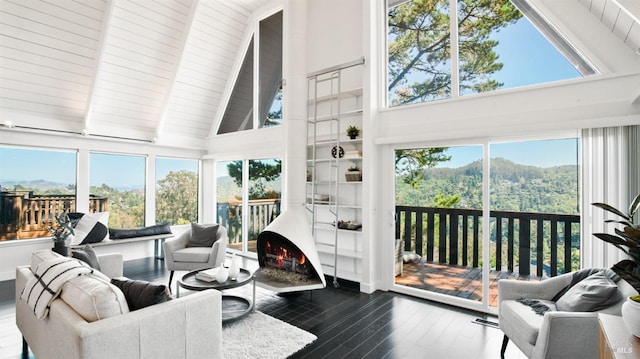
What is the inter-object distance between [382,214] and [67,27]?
4923 mm

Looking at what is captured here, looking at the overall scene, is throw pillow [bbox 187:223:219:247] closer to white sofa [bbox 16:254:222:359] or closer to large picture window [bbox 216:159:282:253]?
large picture window [bbox 216:159:282:253]

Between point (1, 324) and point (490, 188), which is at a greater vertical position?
point (490, 188)

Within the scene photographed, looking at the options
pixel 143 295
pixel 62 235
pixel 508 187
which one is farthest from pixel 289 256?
pixel 62 235

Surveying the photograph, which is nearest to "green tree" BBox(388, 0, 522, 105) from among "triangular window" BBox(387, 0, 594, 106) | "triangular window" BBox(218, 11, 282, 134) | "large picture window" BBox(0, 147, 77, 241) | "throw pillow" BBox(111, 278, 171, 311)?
"triangular window" BBox(387, 0, 594, 106)

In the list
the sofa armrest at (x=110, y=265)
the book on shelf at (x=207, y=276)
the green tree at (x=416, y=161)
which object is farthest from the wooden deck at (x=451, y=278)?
the sofa armrest at (x=110, y=265)

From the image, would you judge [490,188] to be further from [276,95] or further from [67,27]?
[67,27]

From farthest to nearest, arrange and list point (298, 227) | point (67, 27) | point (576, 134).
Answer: point (67, 27) → point (298, 227) → point (576, 134)

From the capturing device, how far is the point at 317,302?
389 cm

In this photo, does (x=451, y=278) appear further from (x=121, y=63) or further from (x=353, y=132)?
(x=121, y=63)

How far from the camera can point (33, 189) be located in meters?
4.98

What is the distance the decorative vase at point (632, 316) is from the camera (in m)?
1.52

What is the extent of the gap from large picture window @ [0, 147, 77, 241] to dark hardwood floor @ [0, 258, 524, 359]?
887 millimetres

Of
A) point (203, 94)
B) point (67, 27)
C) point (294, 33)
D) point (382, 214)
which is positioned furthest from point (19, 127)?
point (382, 214)

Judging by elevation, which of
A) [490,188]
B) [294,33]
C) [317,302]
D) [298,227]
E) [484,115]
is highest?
[294,33]
